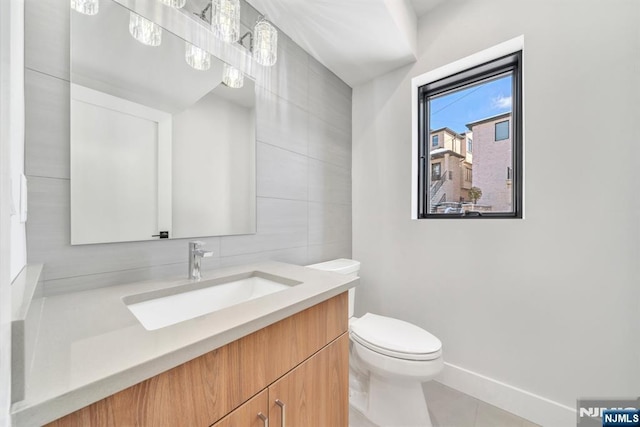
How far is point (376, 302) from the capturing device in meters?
1.97

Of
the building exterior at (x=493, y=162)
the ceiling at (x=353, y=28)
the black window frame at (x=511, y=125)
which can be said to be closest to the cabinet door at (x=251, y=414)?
the black window frame at (x=511, y=125)

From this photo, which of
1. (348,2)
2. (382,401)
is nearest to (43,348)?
(382,401)

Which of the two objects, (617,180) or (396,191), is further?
(396,191)

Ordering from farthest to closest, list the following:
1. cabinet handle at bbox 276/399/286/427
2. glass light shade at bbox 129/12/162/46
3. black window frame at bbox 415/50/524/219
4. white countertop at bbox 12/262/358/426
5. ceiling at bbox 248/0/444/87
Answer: black window frame at bbox 415/50/524/219, ceiling at bbox 248/0/444/87, glass light shade at bbox 129/12/162/46, cabinet handle at bbox 276/399/286/427, white countertop at bbox 12/262/358/426

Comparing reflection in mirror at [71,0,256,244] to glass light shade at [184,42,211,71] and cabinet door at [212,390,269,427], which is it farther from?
cabinet door at [212,390,269,427]

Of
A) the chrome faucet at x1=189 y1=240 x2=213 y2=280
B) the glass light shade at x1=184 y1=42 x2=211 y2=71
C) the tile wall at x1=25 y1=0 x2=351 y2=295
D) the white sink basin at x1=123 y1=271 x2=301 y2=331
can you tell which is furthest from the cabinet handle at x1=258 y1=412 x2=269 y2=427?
the glass light shade at x1=184 y1=42 x2=211 y2=71

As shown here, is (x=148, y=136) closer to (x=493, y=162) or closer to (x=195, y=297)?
(x=195, y=297)

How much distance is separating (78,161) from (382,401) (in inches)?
66.2

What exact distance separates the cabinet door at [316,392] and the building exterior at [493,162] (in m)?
1.29

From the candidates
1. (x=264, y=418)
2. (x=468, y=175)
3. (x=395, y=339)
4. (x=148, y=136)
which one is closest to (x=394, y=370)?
(x=395, y=339)

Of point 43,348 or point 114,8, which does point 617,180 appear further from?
point 114,8

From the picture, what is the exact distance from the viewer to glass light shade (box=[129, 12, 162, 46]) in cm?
98

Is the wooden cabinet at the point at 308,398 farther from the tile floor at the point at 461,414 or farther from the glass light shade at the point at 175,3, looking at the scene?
the glass light shade at the point at 175,3

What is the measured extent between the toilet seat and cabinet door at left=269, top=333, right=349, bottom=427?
32cm
